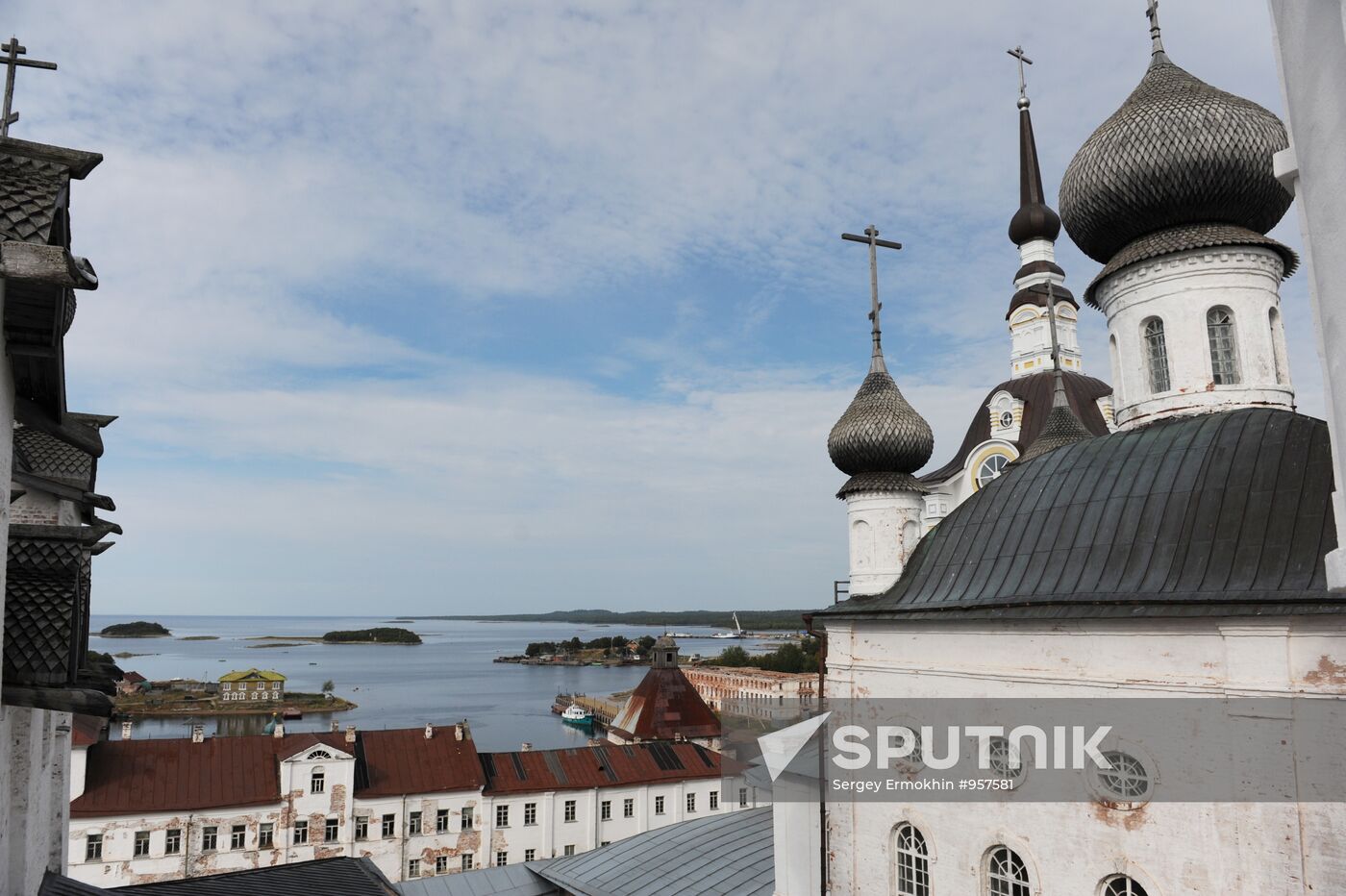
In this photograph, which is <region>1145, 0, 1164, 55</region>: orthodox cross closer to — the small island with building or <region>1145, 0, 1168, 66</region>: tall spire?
<region>1145, 0, 1168, 66</region>: tall spire

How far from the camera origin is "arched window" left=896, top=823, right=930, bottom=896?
29.6 ft

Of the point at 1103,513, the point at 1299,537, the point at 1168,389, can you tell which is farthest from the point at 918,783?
the point at 1168,389

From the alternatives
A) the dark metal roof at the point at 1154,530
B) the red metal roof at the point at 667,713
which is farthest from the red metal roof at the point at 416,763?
the dark metal roof at the point at 1154,530

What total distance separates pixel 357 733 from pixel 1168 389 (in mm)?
20426

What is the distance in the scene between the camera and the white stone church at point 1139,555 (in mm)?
6703

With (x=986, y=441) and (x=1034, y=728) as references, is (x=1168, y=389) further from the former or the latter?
(x=986, y=441)

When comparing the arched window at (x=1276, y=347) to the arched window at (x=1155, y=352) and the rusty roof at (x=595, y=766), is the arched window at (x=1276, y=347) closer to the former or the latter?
the arched window at (x=1155, y=352)

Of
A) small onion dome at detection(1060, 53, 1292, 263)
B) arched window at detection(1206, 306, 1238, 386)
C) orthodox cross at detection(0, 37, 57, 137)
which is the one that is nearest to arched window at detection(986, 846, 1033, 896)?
arched window at detection(1206, 306, 1238, 386)

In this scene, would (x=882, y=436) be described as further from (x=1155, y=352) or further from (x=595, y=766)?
(x=595, y=766)

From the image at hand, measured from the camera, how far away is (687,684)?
3195 centimetres

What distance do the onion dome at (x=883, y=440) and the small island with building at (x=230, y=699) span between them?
67134 mm

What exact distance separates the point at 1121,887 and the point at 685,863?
24.4 ft

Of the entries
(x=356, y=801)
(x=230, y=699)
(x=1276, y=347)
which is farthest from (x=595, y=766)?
(x=230, y=699)

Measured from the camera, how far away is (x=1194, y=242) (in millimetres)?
10148
